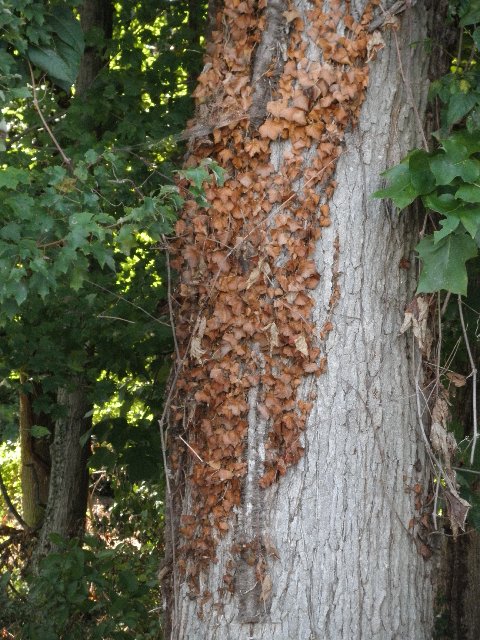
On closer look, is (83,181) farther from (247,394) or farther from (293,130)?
(247,394)

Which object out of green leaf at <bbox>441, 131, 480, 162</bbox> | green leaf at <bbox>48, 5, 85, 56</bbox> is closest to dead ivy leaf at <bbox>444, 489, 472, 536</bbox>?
green leaf at <bbox>441, 131, 480, 162</bbox>

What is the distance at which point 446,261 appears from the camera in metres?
3.11

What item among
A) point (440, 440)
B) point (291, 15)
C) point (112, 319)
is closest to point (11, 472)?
point (112, 319)

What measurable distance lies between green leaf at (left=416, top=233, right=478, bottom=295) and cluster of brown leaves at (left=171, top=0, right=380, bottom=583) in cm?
34

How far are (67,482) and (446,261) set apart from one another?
18.0 feet

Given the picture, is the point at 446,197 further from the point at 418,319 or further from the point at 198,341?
the point at 198,341

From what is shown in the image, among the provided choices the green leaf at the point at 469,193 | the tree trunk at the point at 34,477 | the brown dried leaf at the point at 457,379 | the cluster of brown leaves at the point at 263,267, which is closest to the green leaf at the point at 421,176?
the green leaf at the point at 469,193

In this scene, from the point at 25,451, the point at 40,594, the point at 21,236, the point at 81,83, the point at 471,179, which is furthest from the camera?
the point at 25,451

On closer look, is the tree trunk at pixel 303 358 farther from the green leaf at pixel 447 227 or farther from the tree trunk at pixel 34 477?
the tree trunk at pixel 34 477

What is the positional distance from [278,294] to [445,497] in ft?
3.26

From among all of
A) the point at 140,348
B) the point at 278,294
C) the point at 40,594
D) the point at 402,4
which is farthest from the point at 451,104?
the point at 40,594

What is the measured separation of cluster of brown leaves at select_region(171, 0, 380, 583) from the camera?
3.12 metres

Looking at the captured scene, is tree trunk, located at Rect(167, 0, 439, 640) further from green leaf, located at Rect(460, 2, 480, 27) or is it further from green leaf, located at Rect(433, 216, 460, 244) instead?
green leaf, located at Rect(433, 216, 460, 244)

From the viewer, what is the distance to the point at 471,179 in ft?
9.81
